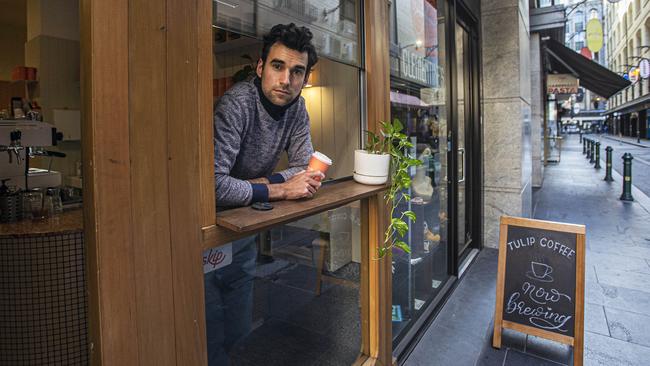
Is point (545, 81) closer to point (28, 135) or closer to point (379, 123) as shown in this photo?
point (379, 123)

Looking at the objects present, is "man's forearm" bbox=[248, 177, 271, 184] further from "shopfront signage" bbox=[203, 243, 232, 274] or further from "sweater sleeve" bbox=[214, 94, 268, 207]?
"shopfront signage" bbox=[203, 243, 232, 274]

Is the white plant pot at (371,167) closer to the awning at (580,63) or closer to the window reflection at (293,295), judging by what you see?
the window reflection at (293,295)

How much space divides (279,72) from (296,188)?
0.48 m

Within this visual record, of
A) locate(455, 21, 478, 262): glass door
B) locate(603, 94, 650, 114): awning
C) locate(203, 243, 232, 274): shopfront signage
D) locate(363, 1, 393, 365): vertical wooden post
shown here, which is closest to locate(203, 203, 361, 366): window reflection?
locate(203, 243, 232, 274): shopfront signage

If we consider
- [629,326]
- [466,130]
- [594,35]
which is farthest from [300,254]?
[594,35]

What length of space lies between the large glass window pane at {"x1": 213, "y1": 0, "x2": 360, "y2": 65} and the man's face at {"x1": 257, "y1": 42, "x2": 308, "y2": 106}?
0.33ft

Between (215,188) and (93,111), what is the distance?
429 mm

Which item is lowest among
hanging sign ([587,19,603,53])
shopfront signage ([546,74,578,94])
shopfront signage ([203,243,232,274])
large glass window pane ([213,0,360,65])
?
shopfront signage ([203,243,232,274])

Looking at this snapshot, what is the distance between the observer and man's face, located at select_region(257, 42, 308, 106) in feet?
4.81

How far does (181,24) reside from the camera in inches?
39.8

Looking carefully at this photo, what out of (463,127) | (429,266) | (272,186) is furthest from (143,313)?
(463,127)

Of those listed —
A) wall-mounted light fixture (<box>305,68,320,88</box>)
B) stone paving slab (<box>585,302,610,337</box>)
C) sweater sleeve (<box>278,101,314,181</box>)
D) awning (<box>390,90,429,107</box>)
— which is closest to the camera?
sweater sleeve (<box>278,101,314,181</box>)

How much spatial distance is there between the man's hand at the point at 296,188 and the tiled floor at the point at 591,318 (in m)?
1.79

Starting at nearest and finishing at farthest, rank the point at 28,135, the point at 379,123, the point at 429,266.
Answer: the point at 379,123 → the point at 28,135 → the point at 429,266
